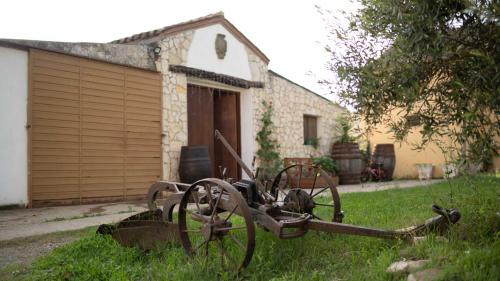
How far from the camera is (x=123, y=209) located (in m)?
6.70

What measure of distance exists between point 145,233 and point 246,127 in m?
6.97

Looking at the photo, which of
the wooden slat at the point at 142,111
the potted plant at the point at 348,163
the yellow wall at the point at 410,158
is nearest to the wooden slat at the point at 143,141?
the wooden slat at the point at 142,111

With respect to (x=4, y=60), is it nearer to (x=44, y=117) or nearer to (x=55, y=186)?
(x=44, y=117)

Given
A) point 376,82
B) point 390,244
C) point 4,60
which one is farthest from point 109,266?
point 4,60

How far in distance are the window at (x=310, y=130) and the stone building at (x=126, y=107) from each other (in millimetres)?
1218

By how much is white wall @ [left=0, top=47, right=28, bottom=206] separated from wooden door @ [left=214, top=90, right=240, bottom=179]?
468 centimetres

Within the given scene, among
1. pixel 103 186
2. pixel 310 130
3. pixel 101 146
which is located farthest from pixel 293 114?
pixel 103 186

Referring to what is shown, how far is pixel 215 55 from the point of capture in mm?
9844

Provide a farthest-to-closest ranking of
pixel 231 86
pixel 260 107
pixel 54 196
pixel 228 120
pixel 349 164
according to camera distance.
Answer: pixel 349 164, pixel 260 107, pixel 228 120, pixel 231 86, pixel 54 196

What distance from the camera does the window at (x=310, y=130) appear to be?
1283cm

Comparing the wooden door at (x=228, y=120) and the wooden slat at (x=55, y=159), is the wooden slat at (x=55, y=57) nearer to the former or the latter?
the wooden slat at (x=55, y=159)

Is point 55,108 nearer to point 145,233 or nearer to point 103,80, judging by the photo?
point 103,80

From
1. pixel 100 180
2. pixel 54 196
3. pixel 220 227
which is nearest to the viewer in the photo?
pixel 220 227

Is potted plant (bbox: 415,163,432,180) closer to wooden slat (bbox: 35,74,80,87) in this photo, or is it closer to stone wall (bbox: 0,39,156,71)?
stone wall (bbox: 0,39,156,71)
